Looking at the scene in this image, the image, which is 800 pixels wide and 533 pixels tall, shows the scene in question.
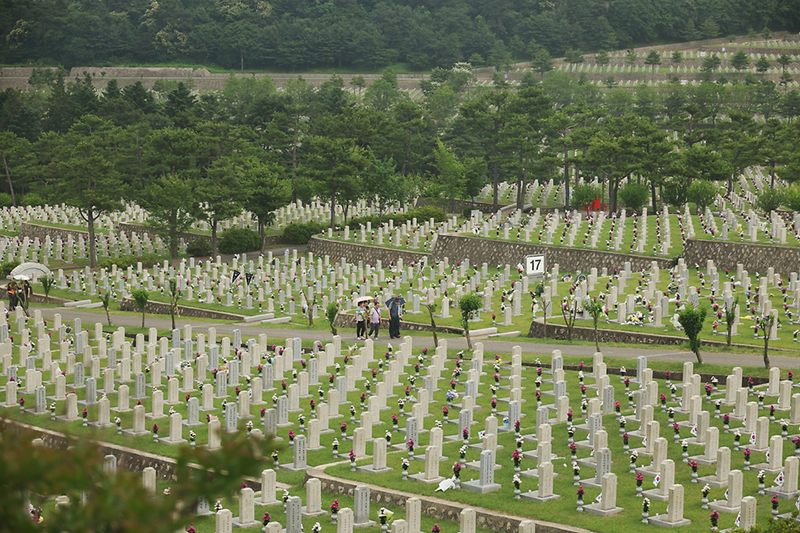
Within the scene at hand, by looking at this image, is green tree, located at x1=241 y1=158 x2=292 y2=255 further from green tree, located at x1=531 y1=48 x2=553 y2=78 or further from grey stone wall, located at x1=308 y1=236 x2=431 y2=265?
green tree, located at x1=531 y1=48 x2=553 y2=78

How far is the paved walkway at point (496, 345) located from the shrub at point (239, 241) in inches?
684

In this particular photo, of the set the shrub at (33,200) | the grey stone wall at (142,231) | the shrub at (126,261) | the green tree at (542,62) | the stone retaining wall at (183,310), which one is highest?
the green tree at (542,62)

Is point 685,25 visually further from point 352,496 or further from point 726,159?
point 352,496

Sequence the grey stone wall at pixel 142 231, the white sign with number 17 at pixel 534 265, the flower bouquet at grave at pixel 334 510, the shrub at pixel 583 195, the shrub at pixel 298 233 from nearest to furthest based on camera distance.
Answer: the flower bouquet at grave at pixel 334 510, the white sign with number 17 at pixel 534 265, the grey stone wall at pixel 142 231, the shrub at pixel 298 233, the shrub at pixel 583 195

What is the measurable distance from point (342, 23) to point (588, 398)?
123 m

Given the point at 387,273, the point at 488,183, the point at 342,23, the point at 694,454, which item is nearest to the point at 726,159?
the point at 488,183

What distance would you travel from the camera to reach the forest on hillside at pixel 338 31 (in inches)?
5428

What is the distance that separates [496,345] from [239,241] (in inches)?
1149

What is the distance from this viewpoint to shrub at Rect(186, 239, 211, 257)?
186ft

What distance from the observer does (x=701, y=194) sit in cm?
5369

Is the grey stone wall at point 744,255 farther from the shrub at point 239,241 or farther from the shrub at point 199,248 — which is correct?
the shrub at point 199,248

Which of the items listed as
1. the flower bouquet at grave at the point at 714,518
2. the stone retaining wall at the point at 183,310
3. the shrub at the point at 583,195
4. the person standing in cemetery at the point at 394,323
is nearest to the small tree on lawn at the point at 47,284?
the stone retaining wall at the point at 183,310

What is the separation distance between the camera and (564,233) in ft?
155

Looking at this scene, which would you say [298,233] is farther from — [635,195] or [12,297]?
[12,297]
